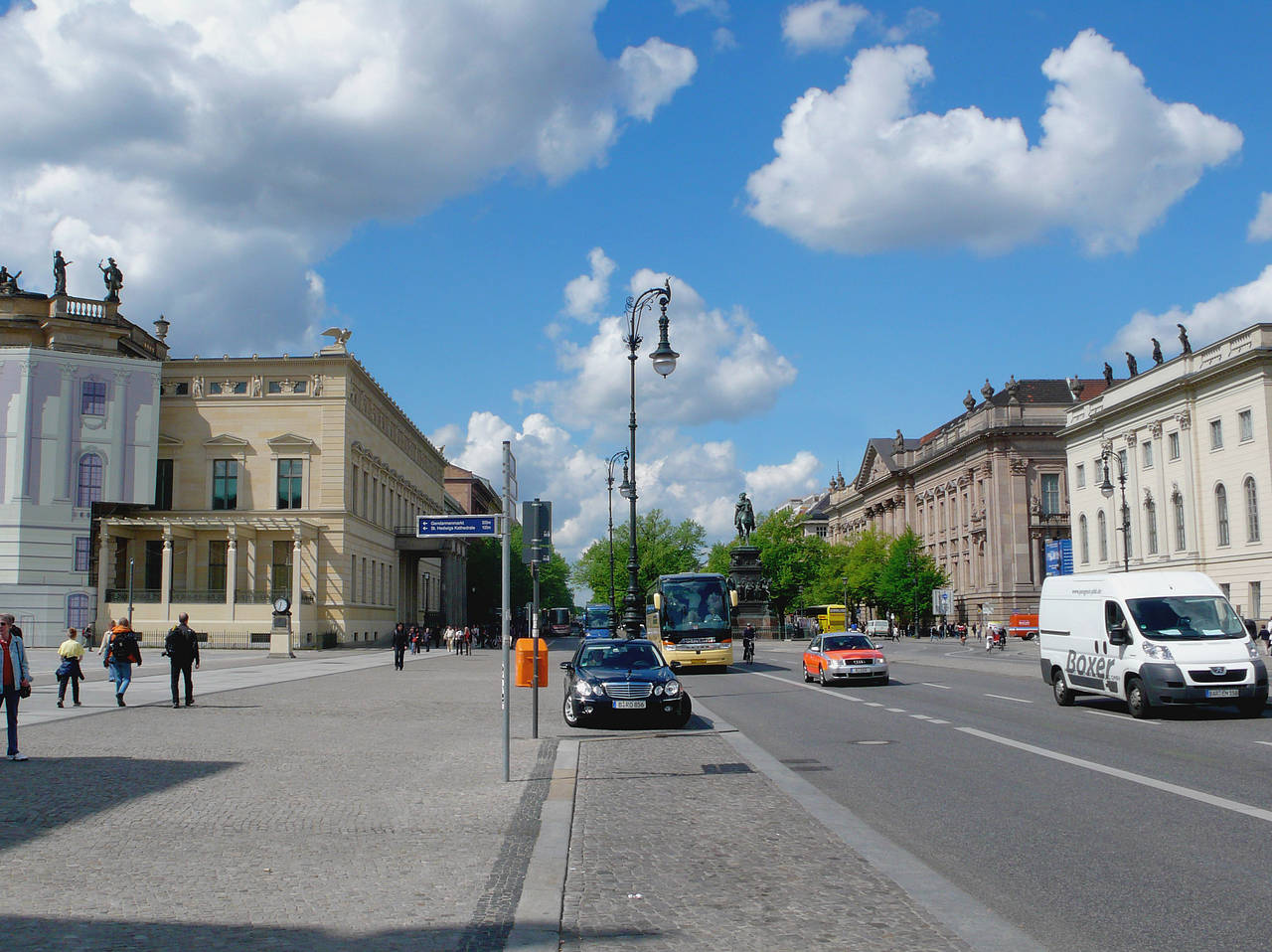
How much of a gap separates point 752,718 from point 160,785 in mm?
10539

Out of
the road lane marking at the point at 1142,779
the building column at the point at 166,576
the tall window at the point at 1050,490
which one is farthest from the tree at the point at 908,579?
the road lane marking at the point at 1142,779

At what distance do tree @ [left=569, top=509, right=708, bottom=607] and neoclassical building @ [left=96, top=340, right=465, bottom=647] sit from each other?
5067 centimetres

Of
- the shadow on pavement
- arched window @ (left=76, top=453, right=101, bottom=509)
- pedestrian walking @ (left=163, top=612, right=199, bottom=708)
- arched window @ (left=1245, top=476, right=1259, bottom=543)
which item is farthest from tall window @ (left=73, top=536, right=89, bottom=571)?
arched window @ (left=1245, top=476, right=1259, bottom=543)

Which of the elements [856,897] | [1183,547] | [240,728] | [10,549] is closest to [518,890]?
[856,897]

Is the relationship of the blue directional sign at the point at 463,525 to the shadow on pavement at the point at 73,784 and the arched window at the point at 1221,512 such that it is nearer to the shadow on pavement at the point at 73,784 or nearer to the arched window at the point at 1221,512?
the shadow on pavement at the point at 73,784

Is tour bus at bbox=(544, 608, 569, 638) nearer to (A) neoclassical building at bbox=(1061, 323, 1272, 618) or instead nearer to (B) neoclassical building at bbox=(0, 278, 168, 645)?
(A) neoclassical building at bbox=(1061, 323, 1272, 618)

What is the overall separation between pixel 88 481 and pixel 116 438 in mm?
2488

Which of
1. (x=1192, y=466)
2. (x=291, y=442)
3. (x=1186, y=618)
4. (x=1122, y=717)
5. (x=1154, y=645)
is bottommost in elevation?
(x=1122, y=717)

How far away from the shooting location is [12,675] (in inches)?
528

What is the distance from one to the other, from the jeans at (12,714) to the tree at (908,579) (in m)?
94.7

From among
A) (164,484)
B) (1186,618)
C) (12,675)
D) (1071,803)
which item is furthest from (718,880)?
(164,484)

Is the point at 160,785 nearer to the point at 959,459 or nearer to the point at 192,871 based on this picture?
the point at 192,871

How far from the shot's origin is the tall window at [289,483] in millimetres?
65625

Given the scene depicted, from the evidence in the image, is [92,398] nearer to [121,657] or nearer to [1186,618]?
[121,657]
